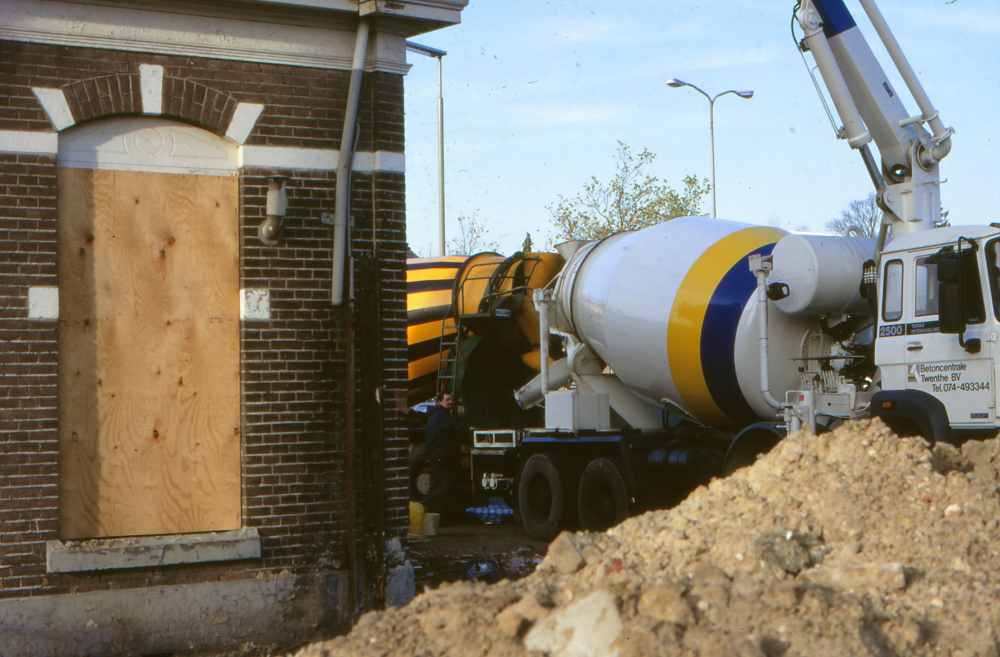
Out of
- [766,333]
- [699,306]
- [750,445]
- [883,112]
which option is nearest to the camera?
[766,333]

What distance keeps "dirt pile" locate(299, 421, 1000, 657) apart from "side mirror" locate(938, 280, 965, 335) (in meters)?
2.39

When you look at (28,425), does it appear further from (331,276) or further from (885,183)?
(885,183)

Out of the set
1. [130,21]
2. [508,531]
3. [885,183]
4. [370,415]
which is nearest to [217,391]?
[370,415]

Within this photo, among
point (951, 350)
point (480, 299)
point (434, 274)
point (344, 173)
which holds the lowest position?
point (951, 350)

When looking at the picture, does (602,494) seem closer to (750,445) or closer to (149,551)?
(750,445)

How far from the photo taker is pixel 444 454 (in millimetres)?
15539

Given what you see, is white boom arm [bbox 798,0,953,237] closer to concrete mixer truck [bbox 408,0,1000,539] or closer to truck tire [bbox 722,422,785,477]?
concrete mixer truck [bbox 408,0,1000,539]

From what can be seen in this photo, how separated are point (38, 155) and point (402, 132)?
2.87 metres

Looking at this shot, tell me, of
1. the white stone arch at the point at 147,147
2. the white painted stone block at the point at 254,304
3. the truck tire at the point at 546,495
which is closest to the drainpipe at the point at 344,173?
the white painted stone block at the point at 254,304

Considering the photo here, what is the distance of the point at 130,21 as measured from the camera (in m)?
7.99

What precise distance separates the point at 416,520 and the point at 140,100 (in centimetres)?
718

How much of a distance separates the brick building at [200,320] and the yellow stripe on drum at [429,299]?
9.02 m

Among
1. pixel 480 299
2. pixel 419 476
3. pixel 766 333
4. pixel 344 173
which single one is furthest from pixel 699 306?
pixel 419 476

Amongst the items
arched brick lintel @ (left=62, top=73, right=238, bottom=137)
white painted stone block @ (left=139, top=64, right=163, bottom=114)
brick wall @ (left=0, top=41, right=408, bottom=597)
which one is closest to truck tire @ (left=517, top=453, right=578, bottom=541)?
brick wall @ (left=0, top=41, right=408, bottom=597)
